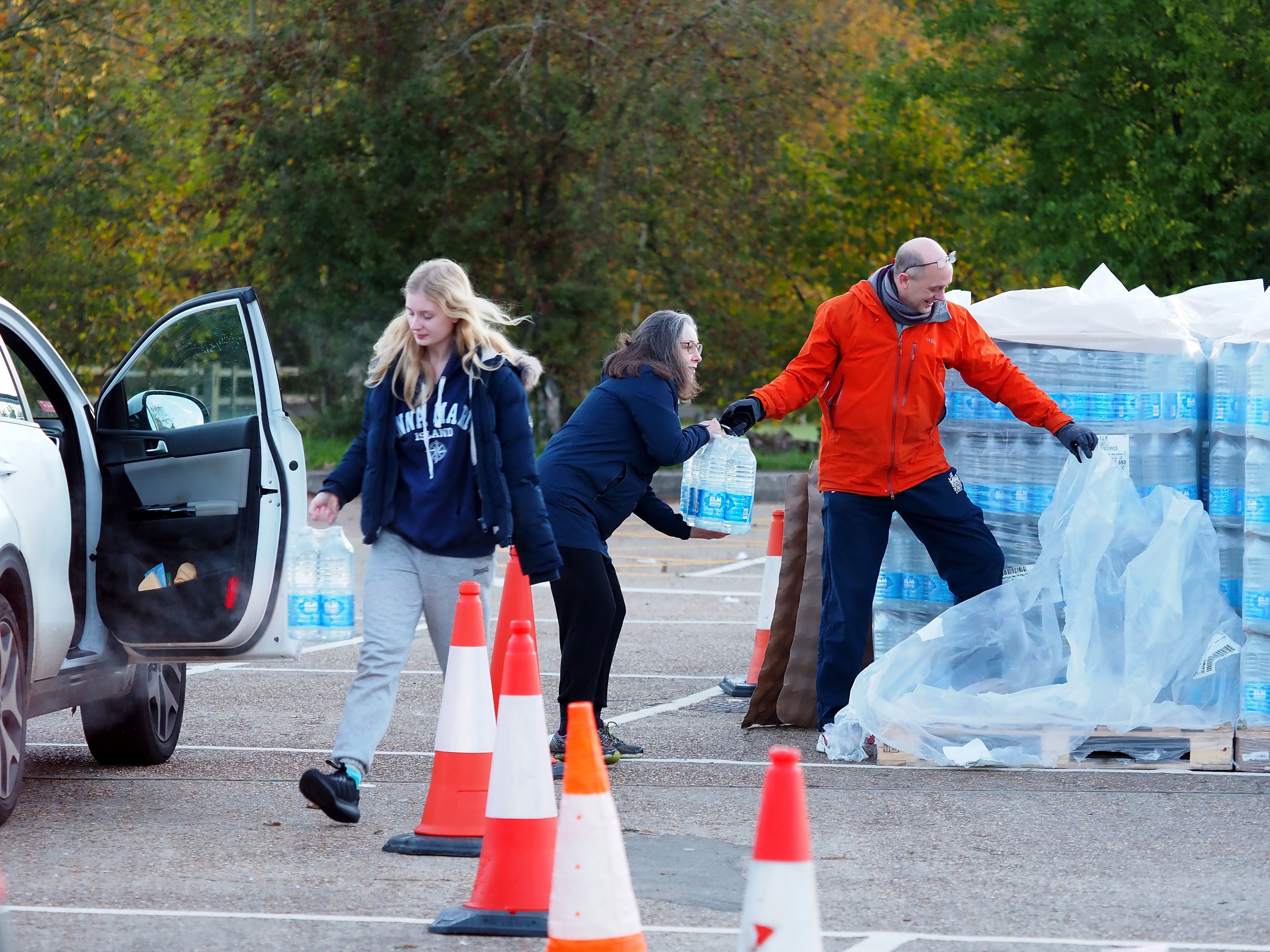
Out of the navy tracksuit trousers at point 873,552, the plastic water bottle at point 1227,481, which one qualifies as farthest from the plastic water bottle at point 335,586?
the plastic water bottle at point 1227,481

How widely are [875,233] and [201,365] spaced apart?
58.7ft

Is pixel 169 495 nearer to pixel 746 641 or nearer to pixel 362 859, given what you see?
pixel 362 859

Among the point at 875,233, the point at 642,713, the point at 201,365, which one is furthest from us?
the point at 875,233

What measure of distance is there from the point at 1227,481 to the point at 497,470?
320 centimetres

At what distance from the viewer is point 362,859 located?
5.38 metres

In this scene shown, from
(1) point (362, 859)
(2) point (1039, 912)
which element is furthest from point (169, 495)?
(2) point (1039, 912)

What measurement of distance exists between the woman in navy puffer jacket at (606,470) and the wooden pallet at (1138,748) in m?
1.18

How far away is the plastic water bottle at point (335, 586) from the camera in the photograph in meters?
7.16

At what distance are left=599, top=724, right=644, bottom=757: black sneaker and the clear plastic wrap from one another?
2.54 feet

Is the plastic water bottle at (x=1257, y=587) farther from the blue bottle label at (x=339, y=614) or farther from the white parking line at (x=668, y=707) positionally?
the blue bottle label at (x=339, y=614)

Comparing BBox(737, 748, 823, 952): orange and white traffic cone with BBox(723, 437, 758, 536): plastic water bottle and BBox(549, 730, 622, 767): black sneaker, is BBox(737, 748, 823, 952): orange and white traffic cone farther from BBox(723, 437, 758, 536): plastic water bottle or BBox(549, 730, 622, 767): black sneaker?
BBox(723, 437, 758, 536): plastic water bottle

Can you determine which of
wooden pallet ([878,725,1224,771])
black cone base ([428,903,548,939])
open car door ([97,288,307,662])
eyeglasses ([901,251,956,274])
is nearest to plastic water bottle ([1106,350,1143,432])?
eyeglasses ([901,251,956,274])

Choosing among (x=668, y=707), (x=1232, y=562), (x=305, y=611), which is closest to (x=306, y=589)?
(x=305, y=611)

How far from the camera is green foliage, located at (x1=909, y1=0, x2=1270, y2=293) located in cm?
1808
